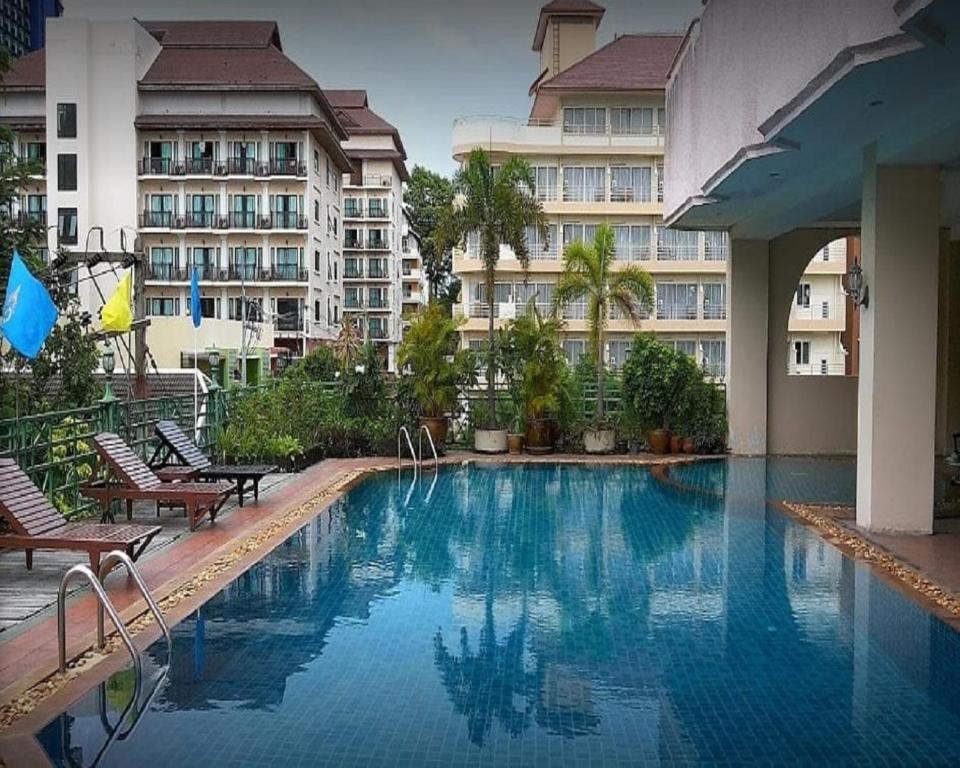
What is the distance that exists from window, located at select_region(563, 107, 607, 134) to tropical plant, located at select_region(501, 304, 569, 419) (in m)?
22.2

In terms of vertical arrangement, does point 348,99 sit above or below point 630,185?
above

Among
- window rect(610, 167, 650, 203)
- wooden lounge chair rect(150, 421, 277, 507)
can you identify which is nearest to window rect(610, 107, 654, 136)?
window rect(610, 167, 650, 203)

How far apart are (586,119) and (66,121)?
2283 cm

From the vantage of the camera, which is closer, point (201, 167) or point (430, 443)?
point (430, 443)

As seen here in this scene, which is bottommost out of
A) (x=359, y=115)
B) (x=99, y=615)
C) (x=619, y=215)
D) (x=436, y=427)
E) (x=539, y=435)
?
(x=99, y=615)

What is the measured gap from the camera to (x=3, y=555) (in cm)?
907

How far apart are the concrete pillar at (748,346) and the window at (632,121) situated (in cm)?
2158

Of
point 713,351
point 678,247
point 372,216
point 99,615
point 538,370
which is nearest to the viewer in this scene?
point 99,615

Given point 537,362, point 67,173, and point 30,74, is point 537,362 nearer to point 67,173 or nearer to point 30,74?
point 67,173

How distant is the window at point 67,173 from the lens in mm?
44938

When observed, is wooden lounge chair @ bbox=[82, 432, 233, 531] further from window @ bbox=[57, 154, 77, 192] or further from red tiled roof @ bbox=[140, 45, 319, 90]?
window @ bbox=[57, 154, 77, 192]

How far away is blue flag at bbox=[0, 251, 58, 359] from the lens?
9164mm

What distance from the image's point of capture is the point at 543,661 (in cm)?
654

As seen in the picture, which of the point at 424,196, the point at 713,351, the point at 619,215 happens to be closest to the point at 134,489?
the point at 619,215
